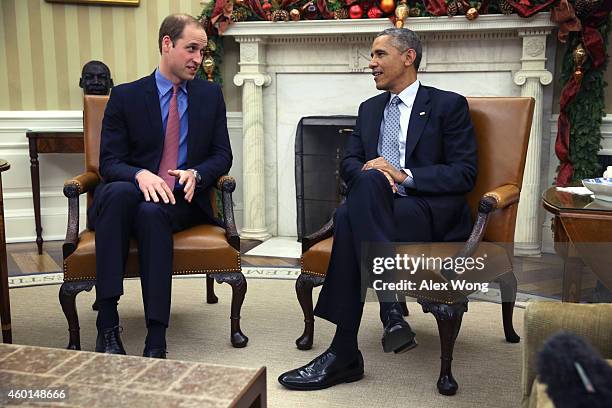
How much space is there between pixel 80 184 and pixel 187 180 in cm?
47

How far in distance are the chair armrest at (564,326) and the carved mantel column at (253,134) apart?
332 cm

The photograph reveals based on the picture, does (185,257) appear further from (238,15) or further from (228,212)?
(238,15)

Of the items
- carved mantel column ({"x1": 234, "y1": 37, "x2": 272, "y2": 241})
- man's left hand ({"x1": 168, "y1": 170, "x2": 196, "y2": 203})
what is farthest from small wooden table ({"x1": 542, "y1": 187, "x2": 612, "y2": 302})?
carved mantel column ({"x1": 234, "y1": 37, "x2": 272, "y2": 241})

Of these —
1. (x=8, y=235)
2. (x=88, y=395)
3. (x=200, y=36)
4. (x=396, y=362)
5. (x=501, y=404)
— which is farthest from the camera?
(x=8, y=235)

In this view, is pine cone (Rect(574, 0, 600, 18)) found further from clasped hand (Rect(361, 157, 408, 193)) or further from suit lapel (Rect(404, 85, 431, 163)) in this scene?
clasped hand (Rect(361, 157, 408, 193))

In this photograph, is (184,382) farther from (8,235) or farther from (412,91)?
(8,235)

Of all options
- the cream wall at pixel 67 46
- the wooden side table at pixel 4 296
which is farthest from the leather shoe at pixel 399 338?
the cream wall at pixel 67 46

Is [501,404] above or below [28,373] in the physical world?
below

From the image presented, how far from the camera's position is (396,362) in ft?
8.43

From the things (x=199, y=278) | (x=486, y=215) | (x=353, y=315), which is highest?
(x=486, y=215)

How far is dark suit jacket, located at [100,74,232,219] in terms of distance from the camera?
2.75 m

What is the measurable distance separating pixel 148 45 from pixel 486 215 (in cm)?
321

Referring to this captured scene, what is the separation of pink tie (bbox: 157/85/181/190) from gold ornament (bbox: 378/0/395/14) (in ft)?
6.10

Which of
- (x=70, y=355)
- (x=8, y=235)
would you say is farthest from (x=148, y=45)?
(x=70, y=355)
